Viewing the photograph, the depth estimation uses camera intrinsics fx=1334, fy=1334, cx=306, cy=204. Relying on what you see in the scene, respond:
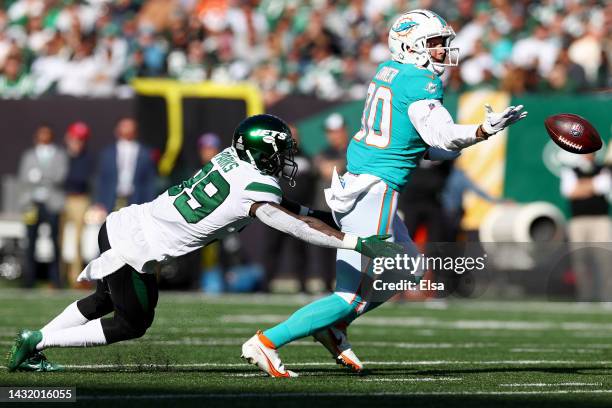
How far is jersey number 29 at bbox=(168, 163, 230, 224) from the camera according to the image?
21.4 ft

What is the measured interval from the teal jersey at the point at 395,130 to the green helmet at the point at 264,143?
518mm

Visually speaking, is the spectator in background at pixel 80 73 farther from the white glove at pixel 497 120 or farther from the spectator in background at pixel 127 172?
the white glove at pixel 497 120

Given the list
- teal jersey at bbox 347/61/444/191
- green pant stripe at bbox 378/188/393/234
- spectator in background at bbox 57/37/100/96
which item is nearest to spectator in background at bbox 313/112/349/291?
spectator in background at bbox 57/37/100/96

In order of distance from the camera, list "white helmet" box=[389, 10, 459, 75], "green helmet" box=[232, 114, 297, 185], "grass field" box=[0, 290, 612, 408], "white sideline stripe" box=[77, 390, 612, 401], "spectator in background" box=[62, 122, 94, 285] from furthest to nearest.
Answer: "spectator in background" box=[62, 122, 94, 285]
"white helmet" box=[389, 10, 459, 75]
"green helmet" box=[232, 114, 297, 185]
"grass field" box=[0, 290, 612, 408]
"white sideline stripe" box=[77, 390, 612, 401]

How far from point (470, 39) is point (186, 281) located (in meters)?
4.88

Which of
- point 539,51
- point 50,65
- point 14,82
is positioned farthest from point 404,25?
point 50,65

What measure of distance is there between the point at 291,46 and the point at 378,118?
11041 mm

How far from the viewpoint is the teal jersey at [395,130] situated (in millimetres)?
6938

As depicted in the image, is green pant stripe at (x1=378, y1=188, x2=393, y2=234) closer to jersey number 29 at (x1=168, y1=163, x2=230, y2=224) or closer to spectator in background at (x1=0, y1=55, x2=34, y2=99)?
jersey number 29 at (x1=168, y1=163, x2=230, y2=224)

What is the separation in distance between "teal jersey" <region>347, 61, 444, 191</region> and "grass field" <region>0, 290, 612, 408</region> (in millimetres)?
1084

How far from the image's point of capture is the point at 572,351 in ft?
29.2

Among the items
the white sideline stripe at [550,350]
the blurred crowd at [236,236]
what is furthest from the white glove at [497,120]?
the blurred crowd at [236,236]

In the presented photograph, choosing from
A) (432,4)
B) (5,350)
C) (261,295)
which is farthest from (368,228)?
(432,4)

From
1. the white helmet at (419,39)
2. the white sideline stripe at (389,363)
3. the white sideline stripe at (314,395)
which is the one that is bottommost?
the white sideline stripe at (389,363)
